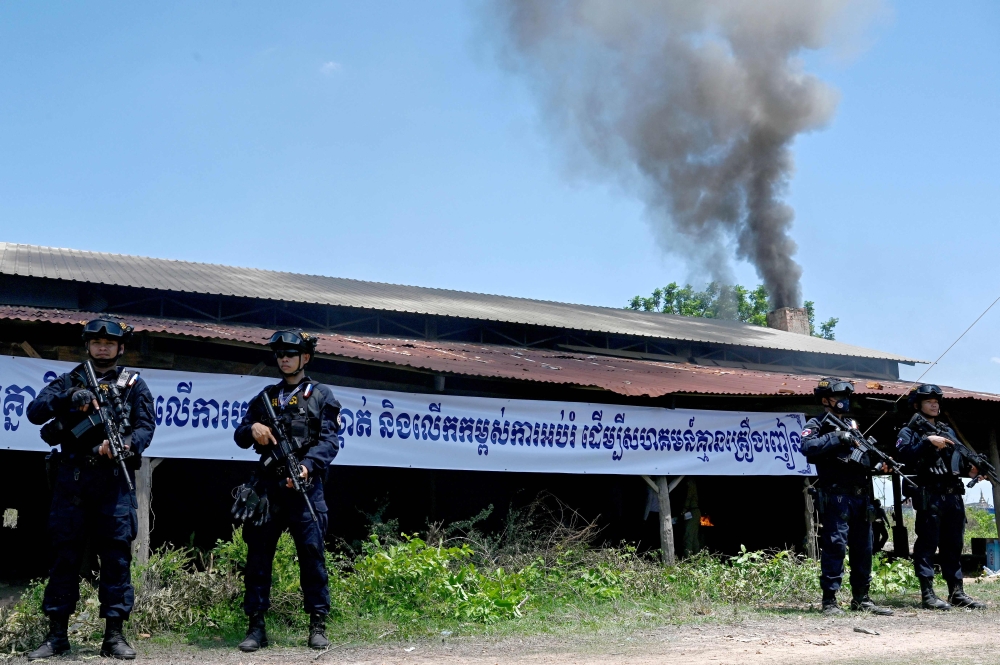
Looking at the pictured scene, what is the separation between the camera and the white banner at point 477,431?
749 cm

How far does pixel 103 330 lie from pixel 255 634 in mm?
2106

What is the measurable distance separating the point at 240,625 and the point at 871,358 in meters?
17.4

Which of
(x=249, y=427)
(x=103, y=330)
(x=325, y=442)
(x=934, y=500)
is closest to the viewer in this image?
(x=103, y=330)

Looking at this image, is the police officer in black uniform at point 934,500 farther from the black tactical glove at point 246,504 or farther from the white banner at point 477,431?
the black tactical glove at point 246,504

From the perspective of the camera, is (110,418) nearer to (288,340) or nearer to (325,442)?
(288,340)

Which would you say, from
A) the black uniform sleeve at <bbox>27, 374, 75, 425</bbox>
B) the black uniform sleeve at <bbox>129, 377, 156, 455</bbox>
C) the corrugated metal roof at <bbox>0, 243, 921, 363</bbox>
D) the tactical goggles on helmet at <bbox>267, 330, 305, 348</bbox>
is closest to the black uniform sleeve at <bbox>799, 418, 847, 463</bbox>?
the tactical goggles on helmet at <bbox>267, 330, 305, 348</bbox>

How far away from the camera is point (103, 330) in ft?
17.3

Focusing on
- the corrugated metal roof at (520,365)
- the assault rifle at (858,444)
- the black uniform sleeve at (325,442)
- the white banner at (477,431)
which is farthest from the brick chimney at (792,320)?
the black uniform sleeve at (325,442)

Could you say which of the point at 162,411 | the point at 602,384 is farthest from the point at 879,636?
the point at 162,411

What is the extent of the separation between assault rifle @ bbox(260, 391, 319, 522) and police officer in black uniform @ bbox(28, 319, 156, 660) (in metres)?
0.81

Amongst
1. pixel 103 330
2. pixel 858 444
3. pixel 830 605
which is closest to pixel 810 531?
pixel 830 605

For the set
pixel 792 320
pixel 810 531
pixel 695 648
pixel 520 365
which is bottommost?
pixel 695 648

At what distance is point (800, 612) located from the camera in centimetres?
745

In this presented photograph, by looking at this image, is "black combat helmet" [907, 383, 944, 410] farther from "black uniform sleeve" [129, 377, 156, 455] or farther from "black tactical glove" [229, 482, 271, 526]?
"black uniform sleeve" [129, 377, 156, 455]
